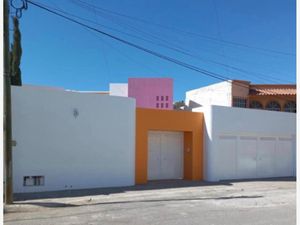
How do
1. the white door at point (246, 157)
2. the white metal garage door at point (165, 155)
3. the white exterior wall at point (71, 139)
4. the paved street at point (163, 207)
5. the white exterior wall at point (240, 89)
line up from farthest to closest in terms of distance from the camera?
the white exterior wall at point (240, 89), the white door at point (246, 157), the white metal garage door at point (165, 155), the white exterior wall at point (71, 139), the paved street at point (163, 207)

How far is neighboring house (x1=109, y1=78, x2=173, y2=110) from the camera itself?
27.9 meters

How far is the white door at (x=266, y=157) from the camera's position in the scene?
70.3 ft

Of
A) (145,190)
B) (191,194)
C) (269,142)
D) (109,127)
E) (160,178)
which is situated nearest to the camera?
(191,194)

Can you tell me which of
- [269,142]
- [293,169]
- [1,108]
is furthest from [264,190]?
[1,108]

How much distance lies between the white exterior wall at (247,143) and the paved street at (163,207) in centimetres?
350

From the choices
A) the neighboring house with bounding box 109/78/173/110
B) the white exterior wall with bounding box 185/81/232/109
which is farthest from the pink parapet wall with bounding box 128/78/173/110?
the white exterior wall with bounding box 185/81/232/109

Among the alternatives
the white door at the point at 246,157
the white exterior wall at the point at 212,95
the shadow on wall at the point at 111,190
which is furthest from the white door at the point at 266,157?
the white exterior wall at the point at 212,95

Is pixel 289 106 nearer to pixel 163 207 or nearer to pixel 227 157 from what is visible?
pixel 227 157

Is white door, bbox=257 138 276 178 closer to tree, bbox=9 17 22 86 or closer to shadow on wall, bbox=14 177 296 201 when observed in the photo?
shadow on wall, bbox=14 177 296 201

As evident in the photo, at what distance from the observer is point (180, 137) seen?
19984 mm

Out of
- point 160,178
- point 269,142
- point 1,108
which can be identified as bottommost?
point 160,178

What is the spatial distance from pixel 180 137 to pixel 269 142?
526cm

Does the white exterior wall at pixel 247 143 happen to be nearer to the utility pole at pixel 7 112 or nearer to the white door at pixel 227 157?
the white door at pixel 227 157

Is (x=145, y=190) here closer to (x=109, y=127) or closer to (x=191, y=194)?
(x=191, y=194)
